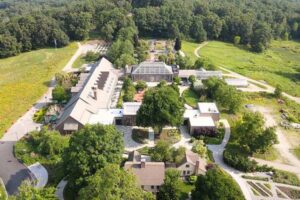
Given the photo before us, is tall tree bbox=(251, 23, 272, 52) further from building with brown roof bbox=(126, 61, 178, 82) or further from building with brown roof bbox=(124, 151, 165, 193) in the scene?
building with brown roof bbox=(124, 151, 165, 193)

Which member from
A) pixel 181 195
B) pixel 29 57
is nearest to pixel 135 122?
pixel 181 195

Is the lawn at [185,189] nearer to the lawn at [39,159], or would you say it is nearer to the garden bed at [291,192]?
the garden bed at [291,192]

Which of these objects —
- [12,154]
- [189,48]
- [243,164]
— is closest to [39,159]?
[12,154]

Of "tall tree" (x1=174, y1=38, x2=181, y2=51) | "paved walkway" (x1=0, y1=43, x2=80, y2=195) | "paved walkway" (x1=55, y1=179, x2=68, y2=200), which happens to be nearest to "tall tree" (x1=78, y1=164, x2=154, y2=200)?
"paved walkway" (x1=55, y1=179, x2=68, y2=200)

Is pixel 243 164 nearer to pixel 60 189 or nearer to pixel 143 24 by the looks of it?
pixel 60 189

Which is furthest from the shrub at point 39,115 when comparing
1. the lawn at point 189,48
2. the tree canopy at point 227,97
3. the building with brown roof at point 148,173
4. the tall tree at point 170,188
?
the lawn at point 189,48
